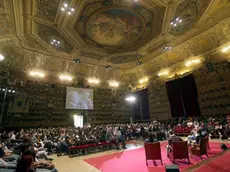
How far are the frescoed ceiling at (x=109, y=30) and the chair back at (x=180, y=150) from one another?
10.0 metres

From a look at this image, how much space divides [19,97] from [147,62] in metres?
17.1

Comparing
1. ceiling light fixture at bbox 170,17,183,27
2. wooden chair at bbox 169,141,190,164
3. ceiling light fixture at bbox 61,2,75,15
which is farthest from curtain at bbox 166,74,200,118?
ceiling light fixture at bbox 61,2,75,15

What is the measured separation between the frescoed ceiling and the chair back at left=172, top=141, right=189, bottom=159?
10017 millimetres

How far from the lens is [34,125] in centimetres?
1481

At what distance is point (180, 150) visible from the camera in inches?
213

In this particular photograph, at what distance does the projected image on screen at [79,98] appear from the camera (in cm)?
1801

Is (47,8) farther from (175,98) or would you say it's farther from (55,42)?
(175,98)

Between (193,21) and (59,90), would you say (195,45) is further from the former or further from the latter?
(59,90)

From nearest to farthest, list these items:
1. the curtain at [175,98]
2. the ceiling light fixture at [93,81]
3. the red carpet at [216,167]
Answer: the red carpet at [216,167]
the curtain at [175,98]
the ceiling light fixture at [93,81]

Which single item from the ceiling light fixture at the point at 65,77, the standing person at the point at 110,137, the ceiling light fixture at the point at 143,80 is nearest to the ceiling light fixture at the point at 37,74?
the ceiling light fixture at the point at 65,77

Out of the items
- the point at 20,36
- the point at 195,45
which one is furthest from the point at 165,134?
the point at 20,36

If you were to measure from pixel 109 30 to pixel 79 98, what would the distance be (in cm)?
1049

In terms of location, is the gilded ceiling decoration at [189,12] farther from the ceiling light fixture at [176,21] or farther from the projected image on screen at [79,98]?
the projected image on screen at [79,98]

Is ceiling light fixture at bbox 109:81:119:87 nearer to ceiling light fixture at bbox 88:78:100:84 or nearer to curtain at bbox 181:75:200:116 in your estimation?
ceiling light fixture at bbox 88:78:100:84
